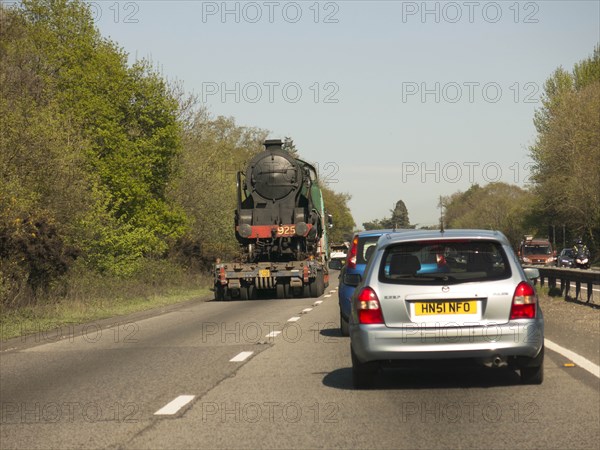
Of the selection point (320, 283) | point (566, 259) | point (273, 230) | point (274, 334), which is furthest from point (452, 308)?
point (566, 259)

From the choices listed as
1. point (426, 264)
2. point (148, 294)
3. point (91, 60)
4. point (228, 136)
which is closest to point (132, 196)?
point (91, 60)

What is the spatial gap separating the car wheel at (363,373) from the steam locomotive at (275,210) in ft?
62.1

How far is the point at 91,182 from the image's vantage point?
38.2 meters

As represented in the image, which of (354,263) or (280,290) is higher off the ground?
(354,263)

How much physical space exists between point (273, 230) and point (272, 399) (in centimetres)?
1967

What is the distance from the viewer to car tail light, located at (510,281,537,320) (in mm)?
9148

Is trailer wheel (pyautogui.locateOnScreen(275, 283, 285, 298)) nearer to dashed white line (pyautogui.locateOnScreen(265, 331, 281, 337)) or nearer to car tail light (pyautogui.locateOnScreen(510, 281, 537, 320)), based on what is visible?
dashed white line (pyautogui.locateOnScreen(265, 331, 281, 337))

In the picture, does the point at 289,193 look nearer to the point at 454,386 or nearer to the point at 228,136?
the point at 454,386

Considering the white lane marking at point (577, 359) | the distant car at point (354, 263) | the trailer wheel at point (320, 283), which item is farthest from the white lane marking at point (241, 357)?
the trailer wheel at point (320, 283)

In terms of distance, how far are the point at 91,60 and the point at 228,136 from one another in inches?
2510

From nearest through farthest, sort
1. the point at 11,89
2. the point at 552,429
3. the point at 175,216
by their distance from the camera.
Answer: the point at 552,429
the point at 11,89
the point at 175,216

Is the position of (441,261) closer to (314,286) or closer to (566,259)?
(314,286)

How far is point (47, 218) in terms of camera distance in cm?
2509

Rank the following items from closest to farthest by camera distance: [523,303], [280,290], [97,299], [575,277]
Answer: [523,303] < [575,277] < [97,299] < [280,290]
